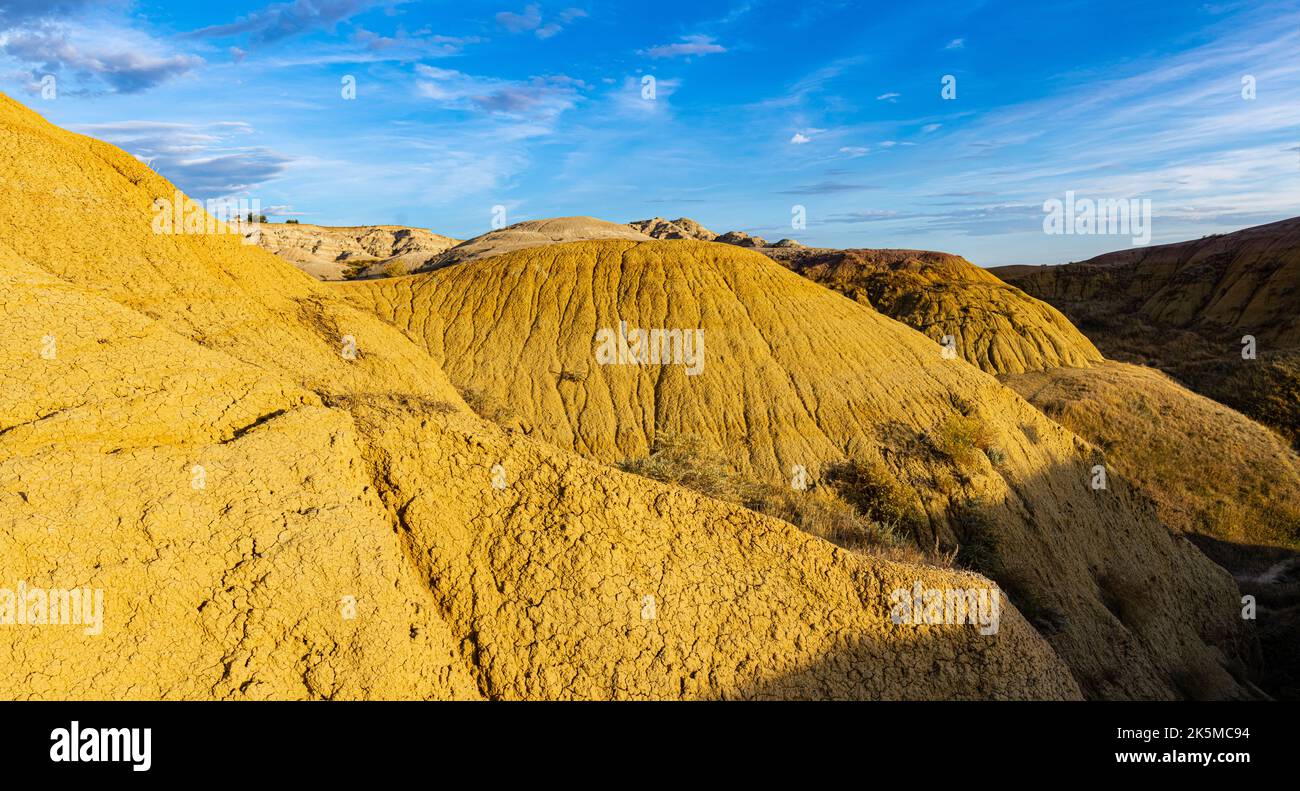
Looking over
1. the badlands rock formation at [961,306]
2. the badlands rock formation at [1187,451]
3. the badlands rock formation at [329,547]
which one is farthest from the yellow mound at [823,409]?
the badlands rock formation at [961,306]

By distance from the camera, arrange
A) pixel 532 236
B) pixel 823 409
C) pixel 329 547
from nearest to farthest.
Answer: pixel 329 547
pixel 823 409
pixel 532 236

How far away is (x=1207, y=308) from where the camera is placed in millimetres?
60594

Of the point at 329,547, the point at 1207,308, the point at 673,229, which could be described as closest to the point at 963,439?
the point at 329,547

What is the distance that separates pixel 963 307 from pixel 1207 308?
29.6m

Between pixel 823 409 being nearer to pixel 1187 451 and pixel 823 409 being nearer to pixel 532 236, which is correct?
pixel 1187 451

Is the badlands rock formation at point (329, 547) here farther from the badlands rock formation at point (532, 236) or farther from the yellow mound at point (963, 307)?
the badlands rock formation at point (532, 236)

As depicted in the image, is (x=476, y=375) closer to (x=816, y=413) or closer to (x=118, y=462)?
(x=816, y=413)

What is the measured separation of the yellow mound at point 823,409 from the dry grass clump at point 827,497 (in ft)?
3.71

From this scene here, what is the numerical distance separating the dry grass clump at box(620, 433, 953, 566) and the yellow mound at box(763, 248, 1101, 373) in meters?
16.4

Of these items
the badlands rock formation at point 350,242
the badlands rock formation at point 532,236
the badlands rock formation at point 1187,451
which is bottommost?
the badlands rock formation at point 1187,451

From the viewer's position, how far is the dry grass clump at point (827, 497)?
503 inches

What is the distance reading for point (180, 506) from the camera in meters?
5.77

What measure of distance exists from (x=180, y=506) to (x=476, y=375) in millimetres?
20624

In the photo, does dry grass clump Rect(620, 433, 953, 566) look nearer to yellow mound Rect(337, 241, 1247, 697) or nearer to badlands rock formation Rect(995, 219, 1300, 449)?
yellow mound Rect(337, 241, 1247, 697)
